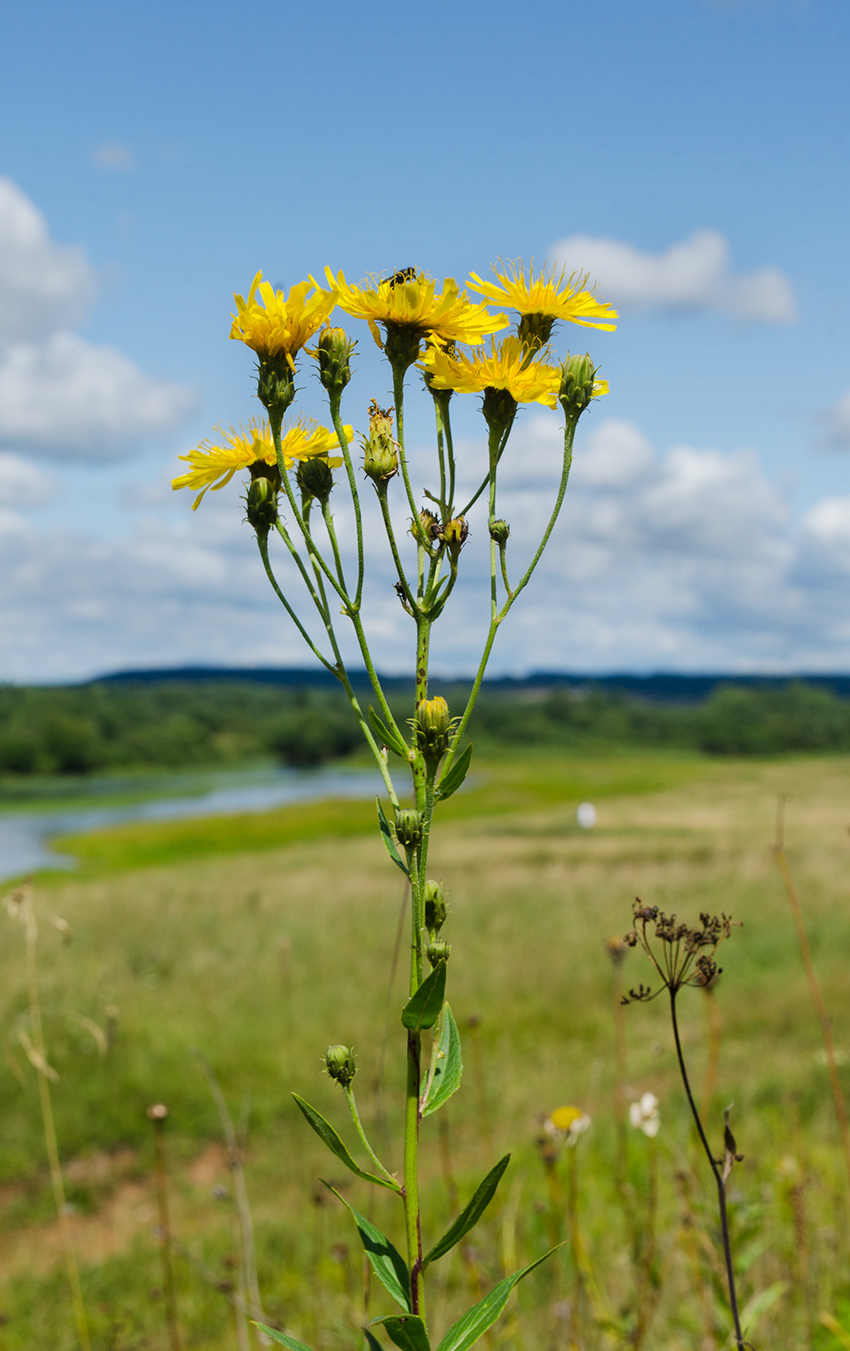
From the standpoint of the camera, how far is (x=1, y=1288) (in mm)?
6812

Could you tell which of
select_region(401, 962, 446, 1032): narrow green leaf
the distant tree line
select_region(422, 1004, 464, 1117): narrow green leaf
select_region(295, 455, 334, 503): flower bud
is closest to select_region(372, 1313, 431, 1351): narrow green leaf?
select_region(422, 1004, 464, 1117): narrow green leaf

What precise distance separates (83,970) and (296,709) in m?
112

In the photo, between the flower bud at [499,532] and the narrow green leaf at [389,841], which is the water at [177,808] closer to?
the narrow green leaf at [389,841]

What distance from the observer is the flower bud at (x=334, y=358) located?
1609 mm

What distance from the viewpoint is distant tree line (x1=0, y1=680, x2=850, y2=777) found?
10238cm

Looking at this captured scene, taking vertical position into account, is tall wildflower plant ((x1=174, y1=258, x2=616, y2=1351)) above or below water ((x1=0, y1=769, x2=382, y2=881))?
above

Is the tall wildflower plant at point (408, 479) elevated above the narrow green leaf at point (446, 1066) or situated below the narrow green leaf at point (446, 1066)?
above

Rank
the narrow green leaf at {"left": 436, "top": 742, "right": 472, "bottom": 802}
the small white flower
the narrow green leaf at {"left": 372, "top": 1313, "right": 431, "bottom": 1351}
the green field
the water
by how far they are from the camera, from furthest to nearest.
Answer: the water
the green field
the small white flower
the narrow green leaf at {"left": 436, "top": 742, "right": 472, "bottom": 802}
the narrow green leaf at {"left": 372, "top": 1313, "right": 431, "bottom": 1351}

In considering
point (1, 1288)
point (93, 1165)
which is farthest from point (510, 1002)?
point (1, 1288)

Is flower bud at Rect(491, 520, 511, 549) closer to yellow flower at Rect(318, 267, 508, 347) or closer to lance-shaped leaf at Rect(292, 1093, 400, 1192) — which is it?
yellow flower at Rect(318, 267, 508, 347)

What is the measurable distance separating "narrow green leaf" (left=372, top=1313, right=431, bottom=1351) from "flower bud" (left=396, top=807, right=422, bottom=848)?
65 centimetres

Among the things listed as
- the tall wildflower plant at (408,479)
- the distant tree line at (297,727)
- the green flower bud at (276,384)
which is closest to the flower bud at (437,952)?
the tall wildflower plant at (408,479)

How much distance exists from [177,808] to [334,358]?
70.7m

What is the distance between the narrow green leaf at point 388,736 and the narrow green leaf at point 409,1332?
2.63 feet
